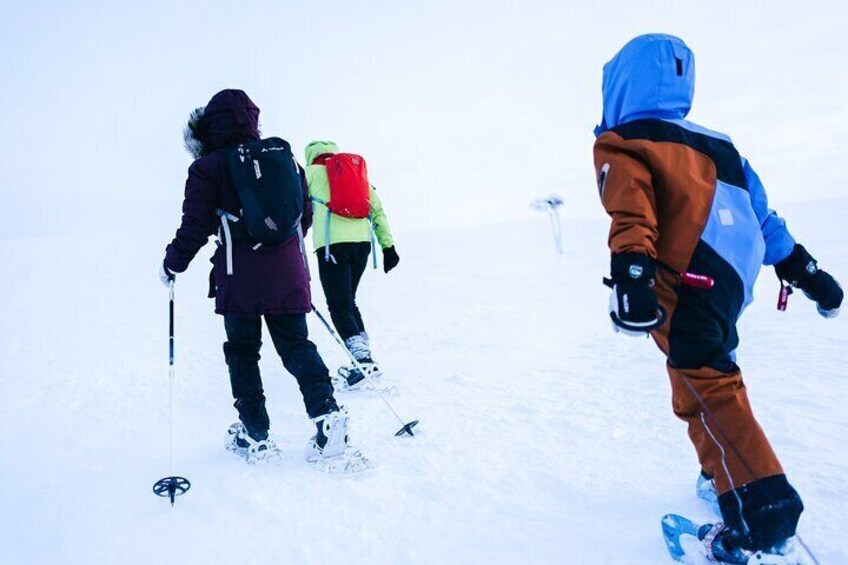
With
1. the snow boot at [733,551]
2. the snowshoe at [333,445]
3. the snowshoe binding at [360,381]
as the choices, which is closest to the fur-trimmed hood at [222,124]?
the snowshoe at [333,445]

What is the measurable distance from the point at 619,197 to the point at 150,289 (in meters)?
13.3

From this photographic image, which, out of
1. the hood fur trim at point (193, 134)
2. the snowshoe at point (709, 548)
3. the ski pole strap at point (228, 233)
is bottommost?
the snowshoe at point (709, 548)

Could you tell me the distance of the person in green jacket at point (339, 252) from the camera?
16.5 feet

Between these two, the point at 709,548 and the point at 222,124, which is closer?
the point at 709,548

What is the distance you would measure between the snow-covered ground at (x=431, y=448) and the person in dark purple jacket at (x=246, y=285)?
0.29 metres

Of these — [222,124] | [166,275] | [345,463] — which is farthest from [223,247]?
[345,463]

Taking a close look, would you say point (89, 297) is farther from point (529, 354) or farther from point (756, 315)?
point (756, 315)

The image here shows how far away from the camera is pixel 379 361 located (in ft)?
20.1

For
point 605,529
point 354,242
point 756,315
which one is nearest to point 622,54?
point 605,529

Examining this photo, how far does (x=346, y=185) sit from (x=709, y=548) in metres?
3.87

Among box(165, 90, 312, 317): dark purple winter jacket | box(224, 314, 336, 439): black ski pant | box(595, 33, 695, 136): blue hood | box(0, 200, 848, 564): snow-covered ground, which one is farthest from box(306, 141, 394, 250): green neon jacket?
box(595, 33, 695, 136): blue hood

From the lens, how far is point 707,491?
8.45ft

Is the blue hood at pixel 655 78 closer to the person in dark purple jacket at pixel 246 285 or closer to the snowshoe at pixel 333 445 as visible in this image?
the person in dark purple jacket at pixel 246 285

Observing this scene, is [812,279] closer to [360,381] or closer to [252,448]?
[252,448]
